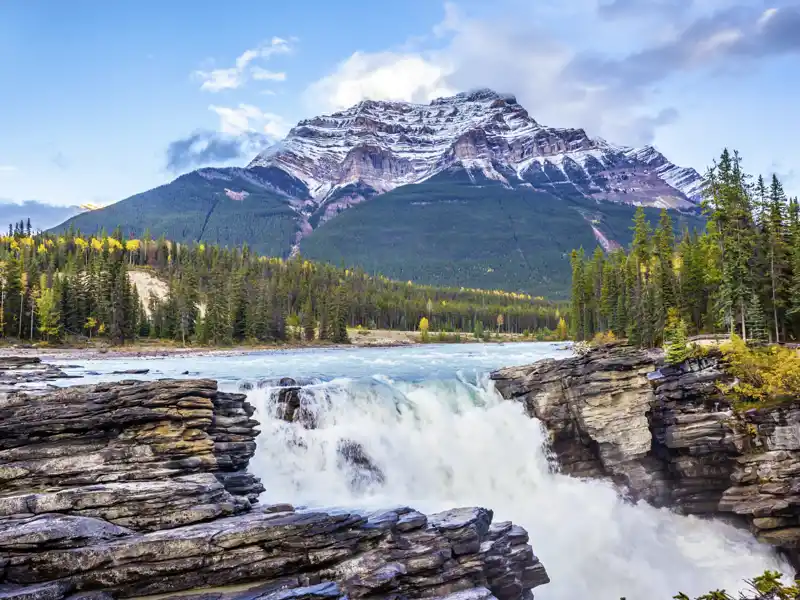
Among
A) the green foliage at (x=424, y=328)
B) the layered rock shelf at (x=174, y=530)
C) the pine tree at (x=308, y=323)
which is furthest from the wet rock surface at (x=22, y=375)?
the green foliage at (x=424, y=328)

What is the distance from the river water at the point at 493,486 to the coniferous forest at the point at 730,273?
13.5 m

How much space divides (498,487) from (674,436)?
11.5 meters

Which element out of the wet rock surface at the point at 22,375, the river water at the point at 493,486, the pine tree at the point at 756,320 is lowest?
the river water at the point at 493,486

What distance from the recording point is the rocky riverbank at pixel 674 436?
97.1 feet

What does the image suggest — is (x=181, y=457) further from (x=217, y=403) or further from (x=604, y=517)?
(x=604, y=517)

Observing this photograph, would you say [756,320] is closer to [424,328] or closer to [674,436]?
[674,436]

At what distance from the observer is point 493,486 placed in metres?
32.0

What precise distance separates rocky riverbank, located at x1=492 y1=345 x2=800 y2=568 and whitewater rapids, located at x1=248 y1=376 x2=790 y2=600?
126cm

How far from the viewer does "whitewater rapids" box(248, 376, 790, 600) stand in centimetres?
2655

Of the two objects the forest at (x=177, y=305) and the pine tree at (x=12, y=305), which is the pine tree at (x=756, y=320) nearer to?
the forest at (x=177, y=305)

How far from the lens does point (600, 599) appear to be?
24516mm

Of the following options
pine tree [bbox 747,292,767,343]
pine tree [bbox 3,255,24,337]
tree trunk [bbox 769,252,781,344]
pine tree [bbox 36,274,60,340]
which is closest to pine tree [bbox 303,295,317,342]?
pine tree [bbox 36,274,60,340]

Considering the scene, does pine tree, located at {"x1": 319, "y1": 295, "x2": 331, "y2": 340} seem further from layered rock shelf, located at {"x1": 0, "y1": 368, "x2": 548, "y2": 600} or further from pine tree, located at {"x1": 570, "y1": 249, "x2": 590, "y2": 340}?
layered rock shelf, located at {"x1": 0, "y1": 368, "x2": 548, "y2": 600}

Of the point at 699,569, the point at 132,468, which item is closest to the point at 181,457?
the point at 132,468
